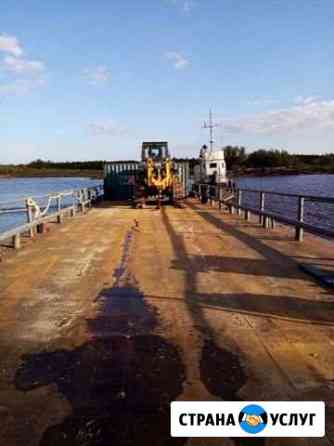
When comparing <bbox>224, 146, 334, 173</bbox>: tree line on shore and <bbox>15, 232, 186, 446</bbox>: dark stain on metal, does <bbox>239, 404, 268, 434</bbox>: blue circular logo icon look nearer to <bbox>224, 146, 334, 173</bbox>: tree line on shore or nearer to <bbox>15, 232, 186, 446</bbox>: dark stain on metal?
<bbox>15, 232, 186, 446</bbox>: dark stain on metal

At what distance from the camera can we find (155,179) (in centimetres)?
2209

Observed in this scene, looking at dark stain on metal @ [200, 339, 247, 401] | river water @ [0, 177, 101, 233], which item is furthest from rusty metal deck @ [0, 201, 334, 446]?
river water @ [0, 177, 101, 233]

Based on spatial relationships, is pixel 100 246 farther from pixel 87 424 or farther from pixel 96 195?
pixel 96 195

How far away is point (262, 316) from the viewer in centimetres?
500

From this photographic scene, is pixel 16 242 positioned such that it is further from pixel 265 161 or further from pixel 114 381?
pixel 265 161

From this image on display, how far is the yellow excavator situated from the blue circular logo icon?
1897cm

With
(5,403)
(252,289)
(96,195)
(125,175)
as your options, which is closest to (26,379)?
(5,403)

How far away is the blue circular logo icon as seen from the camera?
283 cm

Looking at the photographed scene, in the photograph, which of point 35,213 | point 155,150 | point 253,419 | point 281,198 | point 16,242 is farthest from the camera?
point 281,198

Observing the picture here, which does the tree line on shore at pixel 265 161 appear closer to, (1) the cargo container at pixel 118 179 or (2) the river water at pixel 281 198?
(2) the river water at pixel 281 198

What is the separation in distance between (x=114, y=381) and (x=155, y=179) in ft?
62.4

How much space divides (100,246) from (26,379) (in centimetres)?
662

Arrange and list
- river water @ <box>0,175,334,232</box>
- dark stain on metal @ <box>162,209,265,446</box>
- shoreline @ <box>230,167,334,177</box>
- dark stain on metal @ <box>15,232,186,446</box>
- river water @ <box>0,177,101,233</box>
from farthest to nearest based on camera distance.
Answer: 1. shoreline @ <box>230,167,334,177</box>
2. river water @ <box>0,175,334,232</box>
3. river water @ <box>0,177,101,233</box>
4. dark stain on metal @ <box>162,209,265,446</box>
5. dark stain on metal @ <box>15,232,186,446</box>

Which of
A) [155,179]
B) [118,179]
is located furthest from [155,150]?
[118,179]
